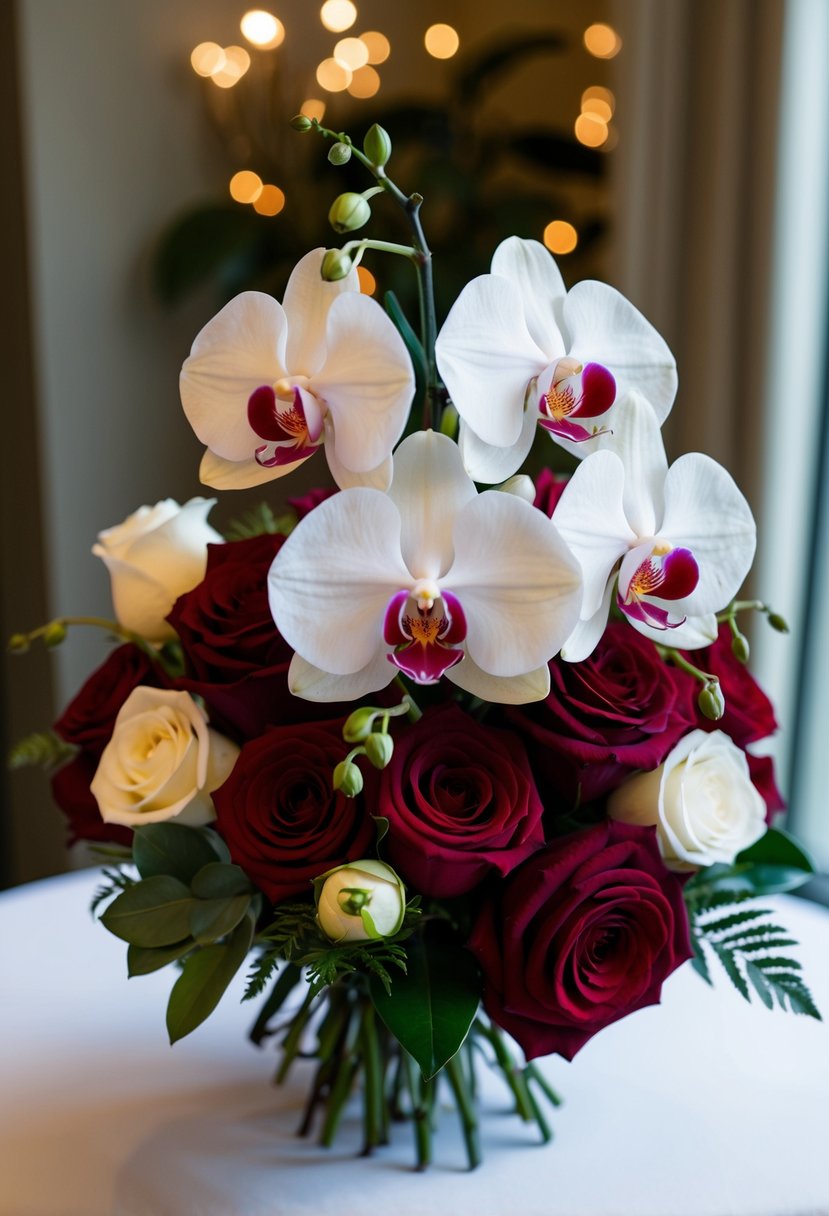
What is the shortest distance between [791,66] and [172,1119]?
4.32 feet

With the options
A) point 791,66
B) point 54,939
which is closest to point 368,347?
point 54,939

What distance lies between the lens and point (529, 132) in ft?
6.59

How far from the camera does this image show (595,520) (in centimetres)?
58

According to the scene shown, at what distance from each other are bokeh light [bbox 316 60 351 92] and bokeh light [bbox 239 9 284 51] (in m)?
0.10

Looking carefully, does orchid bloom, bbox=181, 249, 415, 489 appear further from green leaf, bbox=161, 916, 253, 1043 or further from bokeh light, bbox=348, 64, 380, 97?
bokeh light, bbox=348, 64, 380, 97

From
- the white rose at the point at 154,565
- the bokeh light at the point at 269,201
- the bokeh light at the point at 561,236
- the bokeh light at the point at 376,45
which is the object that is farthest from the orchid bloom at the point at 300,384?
the bokeh light at the point at 376,45

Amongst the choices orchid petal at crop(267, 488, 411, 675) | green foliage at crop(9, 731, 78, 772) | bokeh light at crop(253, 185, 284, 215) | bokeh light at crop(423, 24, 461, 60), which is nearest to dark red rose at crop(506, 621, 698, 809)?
orchid petal at crop(267, 488, 411, 675)

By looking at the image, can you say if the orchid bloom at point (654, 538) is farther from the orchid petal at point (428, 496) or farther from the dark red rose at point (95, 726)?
the dark red rose at point (95, 726)

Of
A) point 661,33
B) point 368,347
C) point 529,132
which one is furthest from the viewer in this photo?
point 529,132

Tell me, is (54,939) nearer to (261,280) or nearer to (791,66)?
(791,66)

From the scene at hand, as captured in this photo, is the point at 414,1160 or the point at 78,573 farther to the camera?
the point at 78,573

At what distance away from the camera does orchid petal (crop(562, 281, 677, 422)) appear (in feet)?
2.03

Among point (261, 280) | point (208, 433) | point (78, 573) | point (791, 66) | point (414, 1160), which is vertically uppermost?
point (791, 66)

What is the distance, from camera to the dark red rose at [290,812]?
23.1 inches
